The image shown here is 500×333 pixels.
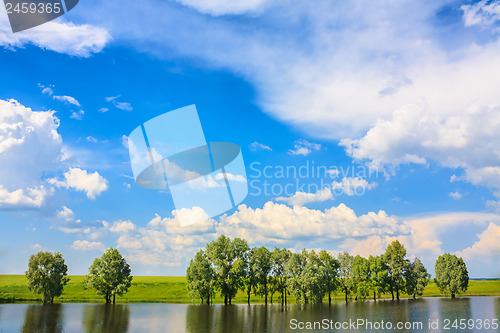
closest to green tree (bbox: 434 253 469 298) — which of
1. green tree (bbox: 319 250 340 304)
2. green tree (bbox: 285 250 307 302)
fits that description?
green tree (bbox: 319 250 340 304)

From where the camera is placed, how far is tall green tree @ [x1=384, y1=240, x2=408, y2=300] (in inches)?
3750

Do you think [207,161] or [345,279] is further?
[345,279]

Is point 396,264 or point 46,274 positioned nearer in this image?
point 46,274

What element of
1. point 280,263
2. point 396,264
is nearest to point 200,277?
point 280,263

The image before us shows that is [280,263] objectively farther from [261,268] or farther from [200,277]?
[200,277]

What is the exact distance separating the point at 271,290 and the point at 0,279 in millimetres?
100085

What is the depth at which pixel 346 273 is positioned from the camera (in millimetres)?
90688

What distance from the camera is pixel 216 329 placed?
33438mm

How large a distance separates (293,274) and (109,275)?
39424 millimetres

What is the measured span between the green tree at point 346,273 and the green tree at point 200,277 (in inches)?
1350

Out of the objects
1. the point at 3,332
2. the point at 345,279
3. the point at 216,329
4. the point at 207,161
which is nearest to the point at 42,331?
the point at 3,332

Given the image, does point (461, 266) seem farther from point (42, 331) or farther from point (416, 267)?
point (42, 331)

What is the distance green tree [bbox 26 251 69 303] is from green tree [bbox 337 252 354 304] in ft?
210

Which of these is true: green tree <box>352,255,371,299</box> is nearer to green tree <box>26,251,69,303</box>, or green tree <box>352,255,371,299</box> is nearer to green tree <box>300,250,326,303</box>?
green tree <box>300,250,326,303</box>
